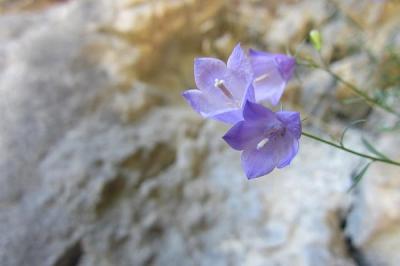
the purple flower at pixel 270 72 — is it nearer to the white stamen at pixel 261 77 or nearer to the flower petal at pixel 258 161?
the white stamen at pixel 261 77

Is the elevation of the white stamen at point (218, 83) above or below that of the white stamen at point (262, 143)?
above

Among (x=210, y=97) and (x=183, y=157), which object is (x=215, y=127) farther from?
(x=210, y=97)

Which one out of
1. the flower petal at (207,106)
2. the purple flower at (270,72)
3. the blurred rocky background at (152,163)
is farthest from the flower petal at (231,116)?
the blurred rocky background at (152,163)

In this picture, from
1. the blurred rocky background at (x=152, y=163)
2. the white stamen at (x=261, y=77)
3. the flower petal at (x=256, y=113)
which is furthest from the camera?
the blurred rocky background at (x=152, y=163)

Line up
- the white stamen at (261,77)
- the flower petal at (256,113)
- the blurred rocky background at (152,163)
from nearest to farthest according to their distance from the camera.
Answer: the flower petal at (256,113), the white stamen at (261,77), the blurred rocky background at (152,163)

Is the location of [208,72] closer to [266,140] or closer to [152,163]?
[266,140]

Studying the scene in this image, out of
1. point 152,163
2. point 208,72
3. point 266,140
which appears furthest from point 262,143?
point 152,163
